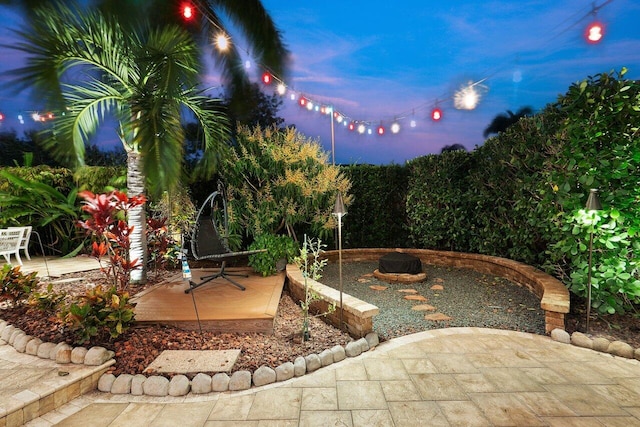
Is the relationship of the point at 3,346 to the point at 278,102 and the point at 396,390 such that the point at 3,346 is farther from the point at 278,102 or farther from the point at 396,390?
the point at 278,102

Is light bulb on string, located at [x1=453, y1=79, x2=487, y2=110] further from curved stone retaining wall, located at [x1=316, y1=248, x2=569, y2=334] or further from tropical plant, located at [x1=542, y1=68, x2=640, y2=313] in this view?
curved stone retaining wall, located at [x1=316, y1=248, x2=569, y2=334]

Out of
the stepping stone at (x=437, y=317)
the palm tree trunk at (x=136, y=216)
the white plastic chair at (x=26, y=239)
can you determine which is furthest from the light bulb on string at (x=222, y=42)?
the white plastic chair at (x=26, y=239)

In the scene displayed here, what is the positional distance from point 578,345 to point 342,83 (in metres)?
13.1

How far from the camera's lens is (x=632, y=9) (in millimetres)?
9828

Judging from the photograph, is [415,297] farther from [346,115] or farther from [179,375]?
[346,115]

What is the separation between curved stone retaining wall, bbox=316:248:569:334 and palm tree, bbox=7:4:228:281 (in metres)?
4.03

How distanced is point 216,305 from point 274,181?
242cm

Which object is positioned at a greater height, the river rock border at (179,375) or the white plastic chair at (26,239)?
the white plastic chair at (26,239)

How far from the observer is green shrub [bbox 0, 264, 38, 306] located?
3615 mm


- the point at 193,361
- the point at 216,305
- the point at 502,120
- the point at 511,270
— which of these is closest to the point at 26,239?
the point at 216,305

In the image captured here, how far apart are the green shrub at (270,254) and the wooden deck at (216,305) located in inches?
10.2

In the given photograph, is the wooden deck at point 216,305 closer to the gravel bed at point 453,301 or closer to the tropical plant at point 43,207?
the gravel bed at point 453,301

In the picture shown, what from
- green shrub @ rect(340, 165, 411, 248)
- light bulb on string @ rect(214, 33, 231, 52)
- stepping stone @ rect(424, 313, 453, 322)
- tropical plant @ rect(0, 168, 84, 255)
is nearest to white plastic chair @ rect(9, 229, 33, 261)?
tropical plant @ rect(0, 168, 84, 255)

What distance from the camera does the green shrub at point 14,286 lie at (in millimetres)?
3615
